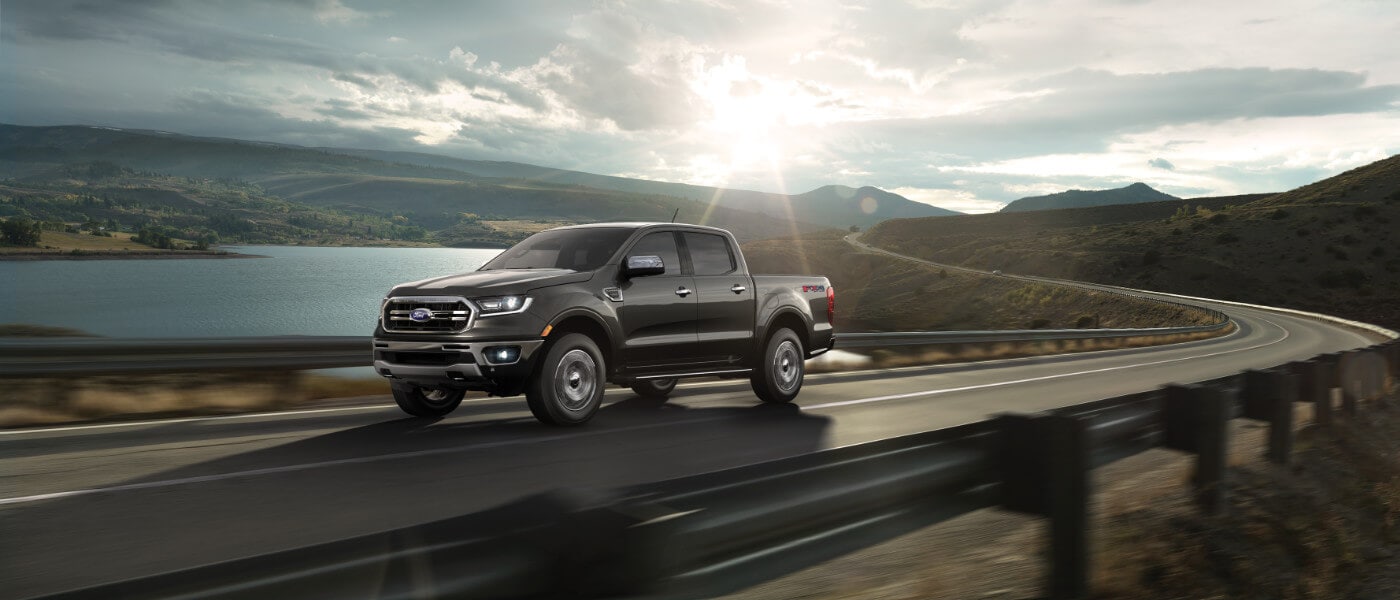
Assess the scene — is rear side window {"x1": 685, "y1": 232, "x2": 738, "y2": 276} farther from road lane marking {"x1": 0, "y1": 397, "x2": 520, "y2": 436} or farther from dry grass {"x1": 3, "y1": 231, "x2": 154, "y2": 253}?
dry grass {"x1": 3, "y1": 231, "x2": 154, "y2": 253}

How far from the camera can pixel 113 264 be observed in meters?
87.6

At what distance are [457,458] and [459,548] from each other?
5.79 m

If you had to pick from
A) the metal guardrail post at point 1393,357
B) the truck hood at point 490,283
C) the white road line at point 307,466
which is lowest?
the white road line at point 307,466

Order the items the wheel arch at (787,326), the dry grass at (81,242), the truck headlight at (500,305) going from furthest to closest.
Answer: the dry grass at (81,242)
the wheel arch at (787,326)
the truck headlight at (500,305)

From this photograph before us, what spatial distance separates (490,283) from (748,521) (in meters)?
6.23

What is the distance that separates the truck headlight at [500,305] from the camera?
320 inches

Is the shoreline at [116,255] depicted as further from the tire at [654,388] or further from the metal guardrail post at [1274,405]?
the metal guardrail post at [1274,405]

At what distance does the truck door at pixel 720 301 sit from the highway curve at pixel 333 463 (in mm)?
708

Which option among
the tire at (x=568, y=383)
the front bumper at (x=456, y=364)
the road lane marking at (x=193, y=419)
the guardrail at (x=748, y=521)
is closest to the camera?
the guardrail at (x=748, y=521)

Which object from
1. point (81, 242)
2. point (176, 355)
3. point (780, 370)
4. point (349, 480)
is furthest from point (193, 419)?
point (81, 242)

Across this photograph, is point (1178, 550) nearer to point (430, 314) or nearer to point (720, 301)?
point (430, 314)

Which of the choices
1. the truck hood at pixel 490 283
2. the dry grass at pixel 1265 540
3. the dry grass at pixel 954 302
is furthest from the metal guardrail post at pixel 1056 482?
the dry grass at pixel 954 302

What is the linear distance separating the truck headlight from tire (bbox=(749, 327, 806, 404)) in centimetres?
342

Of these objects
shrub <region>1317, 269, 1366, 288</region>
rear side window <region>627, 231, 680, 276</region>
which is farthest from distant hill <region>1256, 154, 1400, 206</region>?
rear side window <region>627, 231, 680, 276</region>
